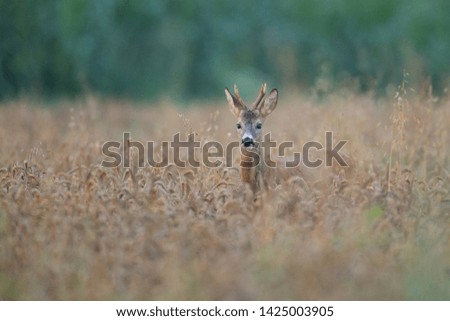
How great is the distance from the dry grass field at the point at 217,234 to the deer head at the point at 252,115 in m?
0.40

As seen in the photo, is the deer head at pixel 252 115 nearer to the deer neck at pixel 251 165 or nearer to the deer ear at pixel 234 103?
the deer ear at pixel 234 103

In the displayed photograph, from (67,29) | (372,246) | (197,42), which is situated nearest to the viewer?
(372,246)

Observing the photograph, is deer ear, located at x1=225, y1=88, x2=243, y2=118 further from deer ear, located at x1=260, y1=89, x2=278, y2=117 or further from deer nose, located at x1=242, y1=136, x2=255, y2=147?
deer nose, located at x1=242, y1=136, x2=255, y2=147

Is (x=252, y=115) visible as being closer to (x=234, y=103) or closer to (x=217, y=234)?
(x=234, y=103)

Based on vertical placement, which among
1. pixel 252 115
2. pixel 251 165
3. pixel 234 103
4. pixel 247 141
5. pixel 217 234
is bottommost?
pixel 217 234

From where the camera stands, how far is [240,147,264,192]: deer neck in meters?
8.05

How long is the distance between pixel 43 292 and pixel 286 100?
10.9m

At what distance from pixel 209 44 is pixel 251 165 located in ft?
45.2

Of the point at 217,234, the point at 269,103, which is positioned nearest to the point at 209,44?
Answer: the point at 269,103

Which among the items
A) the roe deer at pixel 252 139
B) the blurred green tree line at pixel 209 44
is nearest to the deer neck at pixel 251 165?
the roe deer at pixel 252 139

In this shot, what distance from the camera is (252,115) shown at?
823 cm

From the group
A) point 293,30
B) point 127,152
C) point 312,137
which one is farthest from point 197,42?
point 127,152
